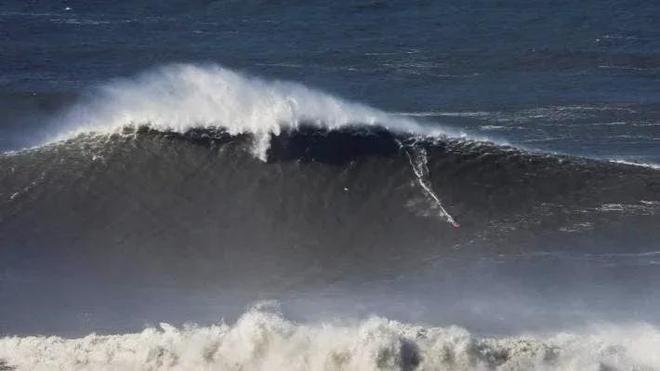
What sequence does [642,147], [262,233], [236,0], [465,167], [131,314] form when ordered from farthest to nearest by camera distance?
[236,0], [642,147], [465,167], [262,233], [131,314]

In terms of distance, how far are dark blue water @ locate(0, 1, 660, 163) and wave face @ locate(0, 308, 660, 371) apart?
11330 mm

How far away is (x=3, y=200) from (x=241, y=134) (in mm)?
5145

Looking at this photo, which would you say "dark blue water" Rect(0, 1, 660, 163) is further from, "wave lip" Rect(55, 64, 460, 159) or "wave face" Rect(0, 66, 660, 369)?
"wave face" Rect(0, 66, 660, 369)

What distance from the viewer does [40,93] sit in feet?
115

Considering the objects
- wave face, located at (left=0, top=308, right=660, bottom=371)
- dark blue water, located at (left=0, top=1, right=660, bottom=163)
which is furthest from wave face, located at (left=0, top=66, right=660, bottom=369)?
dark blue water, located at (left=0, top=1, right=660, bottom=163)

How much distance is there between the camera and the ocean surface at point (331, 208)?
1938 centimetres

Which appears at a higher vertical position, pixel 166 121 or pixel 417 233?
pixel 166 121

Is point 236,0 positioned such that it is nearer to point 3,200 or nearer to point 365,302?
point 3,200

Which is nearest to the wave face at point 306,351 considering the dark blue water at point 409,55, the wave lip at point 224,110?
the wave lip at point 224,110

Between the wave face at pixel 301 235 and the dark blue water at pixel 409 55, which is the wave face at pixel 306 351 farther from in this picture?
the dark blue water at pixel 409 55

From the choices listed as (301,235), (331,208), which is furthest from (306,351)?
(331,208)

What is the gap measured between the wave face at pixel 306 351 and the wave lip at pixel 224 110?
341 inches

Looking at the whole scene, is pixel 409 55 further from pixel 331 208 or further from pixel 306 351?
pixel 306 351

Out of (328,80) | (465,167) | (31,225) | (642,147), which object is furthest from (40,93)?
(642,147)
